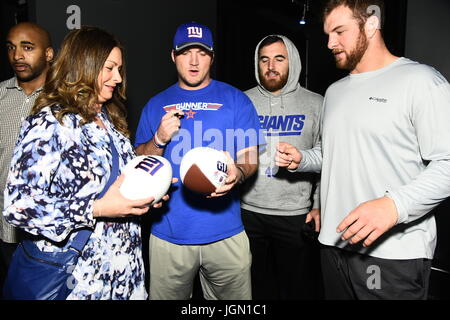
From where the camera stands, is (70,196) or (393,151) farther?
(393,151)

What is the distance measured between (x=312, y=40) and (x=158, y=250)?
5.13 m

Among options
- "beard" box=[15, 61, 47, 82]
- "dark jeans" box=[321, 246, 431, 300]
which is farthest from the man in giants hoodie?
"beard" box=[15, 61, 47, 82]

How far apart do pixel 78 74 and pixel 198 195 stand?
33.4 inches

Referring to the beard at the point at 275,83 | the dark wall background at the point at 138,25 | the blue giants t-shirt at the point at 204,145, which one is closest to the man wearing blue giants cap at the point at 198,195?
the blue giants t-shirt at the point at 204,145

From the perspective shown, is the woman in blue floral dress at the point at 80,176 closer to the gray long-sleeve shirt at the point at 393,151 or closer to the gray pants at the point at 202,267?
the gray pants at the point at 202,267

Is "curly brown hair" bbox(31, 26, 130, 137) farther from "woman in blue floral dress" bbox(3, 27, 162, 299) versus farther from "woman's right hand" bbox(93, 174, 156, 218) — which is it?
"woman's right hand" bbox(93, 174, 156, 218)

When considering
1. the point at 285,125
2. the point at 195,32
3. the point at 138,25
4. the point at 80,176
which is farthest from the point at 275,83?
the point at 80,176

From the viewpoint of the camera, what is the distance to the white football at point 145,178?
1.19m

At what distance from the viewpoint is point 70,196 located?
1.15 meters

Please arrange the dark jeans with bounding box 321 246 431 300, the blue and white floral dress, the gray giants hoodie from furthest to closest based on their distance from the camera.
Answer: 1. the gray giants hoodie
2. the dark jeans with bounding box 321 246 431 300
3. the blue and white floral dress

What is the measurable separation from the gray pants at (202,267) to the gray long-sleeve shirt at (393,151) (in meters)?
0.50

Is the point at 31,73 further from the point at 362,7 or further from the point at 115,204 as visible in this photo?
the point at 362,7

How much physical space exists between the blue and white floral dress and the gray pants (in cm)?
48

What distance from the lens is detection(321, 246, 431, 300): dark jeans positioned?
1.31m
